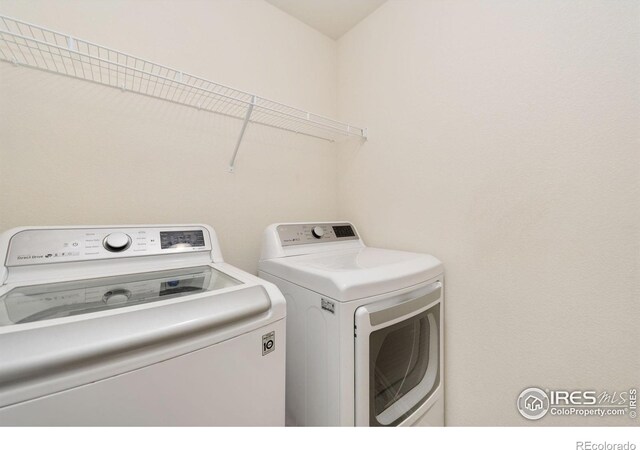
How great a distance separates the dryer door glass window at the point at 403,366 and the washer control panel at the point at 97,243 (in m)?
0.87

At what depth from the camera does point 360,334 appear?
85cm

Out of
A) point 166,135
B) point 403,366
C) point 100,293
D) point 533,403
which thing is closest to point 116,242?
point 100,293

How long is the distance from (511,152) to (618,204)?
0.37 metres

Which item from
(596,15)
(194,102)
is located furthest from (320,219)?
(596,15)

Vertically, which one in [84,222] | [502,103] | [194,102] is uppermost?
[194,102]

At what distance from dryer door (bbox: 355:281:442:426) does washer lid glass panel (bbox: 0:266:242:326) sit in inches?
20.2

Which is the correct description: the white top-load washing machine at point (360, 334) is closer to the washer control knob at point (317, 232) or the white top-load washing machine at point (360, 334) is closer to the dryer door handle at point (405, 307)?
the dryer door handle at point (405, 307)

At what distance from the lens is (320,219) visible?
5.97 ft

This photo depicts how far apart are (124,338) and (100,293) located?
363mm

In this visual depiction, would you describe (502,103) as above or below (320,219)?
above

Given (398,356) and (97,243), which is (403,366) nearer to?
(398,356)

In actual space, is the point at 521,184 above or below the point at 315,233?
above

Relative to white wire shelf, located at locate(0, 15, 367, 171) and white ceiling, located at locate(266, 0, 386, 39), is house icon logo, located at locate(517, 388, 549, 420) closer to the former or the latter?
white wire shelf, located at locate(0, 15, 367, 171)

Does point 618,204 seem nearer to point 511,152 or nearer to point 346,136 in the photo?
point 511,152
